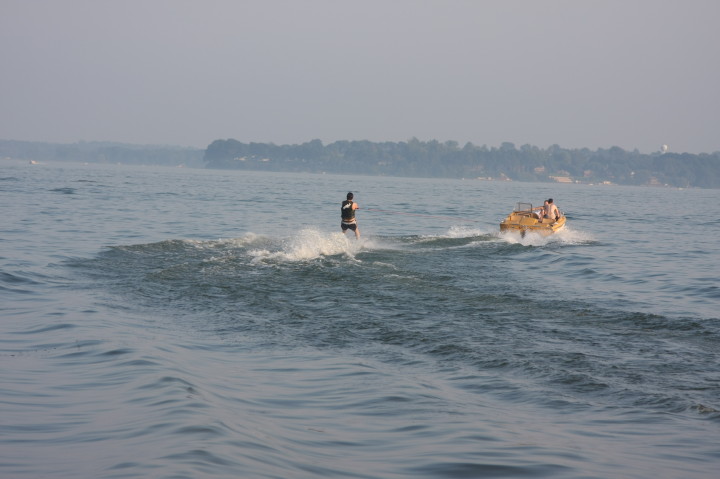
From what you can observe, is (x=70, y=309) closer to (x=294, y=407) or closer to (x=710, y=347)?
(x=294, y=407)

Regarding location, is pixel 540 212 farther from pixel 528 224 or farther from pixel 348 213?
pixel 348 213

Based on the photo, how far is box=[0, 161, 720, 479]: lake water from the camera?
613cm

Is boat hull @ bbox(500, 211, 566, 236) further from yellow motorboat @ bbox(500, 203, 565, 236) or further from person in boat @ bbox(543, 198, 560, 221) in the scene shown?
person in boat @ bbox(543, 198, 560, 221)

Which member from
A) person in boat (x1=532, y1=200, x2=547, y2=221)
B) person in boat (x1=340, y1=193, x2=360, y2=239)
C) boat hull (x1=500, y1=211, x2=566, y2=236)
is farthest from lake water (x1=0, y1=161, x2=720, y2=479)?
person in boat (x1=532, y1=200, x2=547, y2=221)

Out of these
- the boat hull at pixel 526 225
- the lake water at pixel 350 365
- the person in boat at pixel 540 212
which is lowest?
the lake water at pixel 350 365

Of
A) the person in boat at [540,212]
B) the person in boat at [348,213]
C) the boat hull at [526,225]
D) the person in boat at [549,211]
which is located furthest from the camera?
the person in boat at [549,211]

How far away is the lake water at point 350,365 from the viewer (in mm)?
6129

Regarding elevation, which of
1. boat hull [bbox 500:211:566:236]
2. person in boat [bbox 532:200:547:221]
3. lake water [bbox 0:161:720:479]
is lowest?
lake water [bbox 0:161:720:479]

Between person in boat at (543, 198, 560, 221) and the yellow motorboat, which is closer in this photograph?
the yellow motorboat

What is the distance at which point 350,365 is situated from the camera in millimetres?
9445

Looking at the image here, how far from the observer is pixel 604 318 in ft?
42.5

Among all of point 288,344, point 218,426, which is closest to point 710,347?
point 288,344

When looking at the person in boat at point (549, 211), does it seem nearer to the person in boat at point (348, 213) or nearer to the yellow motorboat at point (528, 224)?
Result: the yellow motorboat at point (528, 224)

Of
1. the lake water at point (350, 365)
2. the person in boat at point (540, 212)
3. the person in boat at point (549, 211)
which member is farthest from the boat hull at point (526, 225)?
the lake water at point (350, 365)
